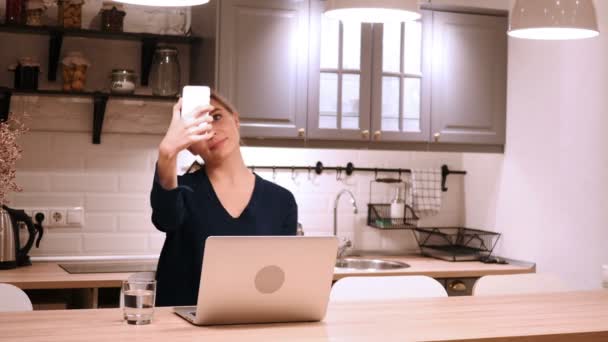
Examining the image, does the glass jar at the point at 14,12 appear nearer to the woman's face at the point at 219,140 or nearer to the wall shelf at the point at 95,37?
the wall shelf at the point at 95,37

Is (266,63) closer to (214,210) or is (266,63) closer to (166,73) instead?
(166,73)

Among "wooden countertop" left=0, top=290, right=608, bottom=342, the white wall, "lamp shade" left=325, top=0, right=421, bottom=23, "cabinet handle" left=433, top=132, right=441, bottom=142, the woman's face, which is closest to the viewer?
"wooden countertop" left=0, top=290, right=608, bottom=342

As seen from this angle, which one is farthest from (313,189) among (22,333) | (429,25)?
(22,333)

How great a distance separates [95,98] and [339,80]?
3.67ft

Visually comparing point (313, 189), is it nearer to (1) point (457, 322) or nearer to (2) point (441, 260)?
(2) point (441, 260)

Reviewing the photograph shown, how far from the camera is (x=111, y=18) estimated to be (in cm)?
384

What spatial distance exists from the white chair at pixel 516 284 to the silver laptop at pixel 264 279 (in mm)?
1158

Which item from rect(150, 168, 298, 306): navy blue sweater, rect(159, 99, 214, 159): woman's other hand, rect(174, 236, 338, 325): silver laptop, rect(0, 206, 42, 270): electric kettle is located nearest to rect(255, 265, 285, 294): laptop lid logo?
rect(174, 236, 338, 325): silver laptop

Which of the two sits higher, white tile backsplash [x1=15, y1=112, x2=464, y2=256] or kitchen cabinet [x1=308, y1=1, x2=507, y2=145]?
kitchen cabinet [x1=308, y1=1, x2=507, y2=145]

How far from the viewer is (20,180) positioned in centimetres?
385

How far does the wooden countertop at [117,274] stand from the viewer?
3.30m

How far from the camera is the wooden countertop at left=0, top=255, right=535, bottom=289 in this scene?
3.30 meters

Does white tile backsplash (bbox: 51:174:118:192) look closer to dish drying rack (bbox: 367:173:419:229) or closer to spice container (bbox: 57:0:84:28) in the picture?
spice container (bbox: 57:0:84:28)

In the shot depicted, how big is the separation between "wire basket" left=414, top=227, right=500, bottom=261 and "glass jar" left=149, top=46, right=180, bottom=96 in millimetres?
1511
